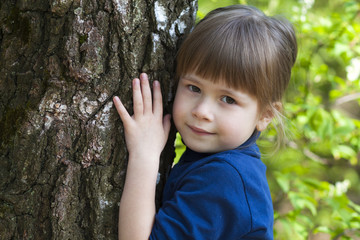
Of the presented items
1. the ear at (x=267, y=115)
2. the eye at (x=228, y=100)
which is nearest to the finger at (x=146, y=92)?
the eye at (x=228, y=100)

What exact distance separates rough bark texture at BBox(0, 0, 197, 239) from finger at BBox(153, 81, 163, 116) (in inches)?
4.2

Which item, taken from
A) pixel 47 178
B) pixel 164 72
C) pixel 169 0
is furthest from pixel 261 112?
pixel 47 178

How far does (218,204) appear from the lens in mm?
1311

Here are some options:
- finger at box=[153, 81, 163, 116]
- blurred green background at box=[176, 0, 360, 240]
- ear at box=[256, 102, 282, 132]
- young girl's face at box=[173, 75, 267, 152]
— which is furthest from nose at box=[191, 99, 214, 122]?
blurred green background at box=[176, 0, 360, 240]

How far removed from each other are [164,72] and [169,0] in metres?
0.27

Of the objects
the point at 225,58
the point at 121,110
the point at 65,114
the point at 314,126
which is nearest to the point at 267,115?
the point at 225,58

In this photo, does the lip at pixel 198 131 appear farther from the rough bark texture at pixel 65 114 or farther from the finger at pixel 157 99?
the rough bark texture at pixel 65 114

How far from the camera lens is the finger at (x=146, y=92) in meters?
1.45

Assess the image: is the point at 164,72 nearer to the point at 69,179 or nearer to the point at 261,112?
the point at 261,112

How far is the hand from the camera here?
1.44 metres

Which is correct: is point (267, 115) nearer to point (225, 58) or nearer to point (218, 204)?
point (225, 58)

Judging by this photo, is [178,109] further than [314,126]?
No

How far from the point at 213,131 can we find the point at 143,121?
263mm

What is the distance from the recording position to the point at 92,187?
4.58 feet
